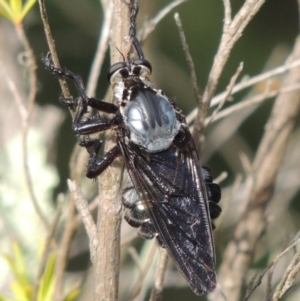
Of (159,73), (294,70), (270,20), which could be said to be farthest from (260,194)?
(270,20)

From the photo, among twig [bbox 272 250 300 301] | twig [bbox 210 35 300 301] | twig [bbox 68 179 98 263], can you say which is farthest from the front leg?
twig [bbox 210 35 300 301]

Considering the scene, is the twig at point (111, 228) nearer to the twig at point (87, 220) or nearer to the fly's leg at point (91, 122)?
the twig at point (87, 220)

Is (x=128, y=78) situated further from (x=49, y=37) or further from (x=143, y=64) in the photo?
(x=49, y=37)

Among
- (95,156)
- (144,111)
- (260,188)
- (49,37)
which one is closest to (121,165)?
(95,156)

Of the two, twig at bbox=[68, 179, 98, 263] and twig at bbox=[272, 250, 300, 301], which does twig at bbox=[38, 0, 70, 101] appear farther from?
twig at bbox=[272, 250, 300, 301]

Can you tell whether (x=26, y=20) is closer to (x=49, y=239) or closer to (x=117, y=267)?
(x=49, y=239)

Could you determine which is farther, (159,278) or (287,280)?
(159,278)
